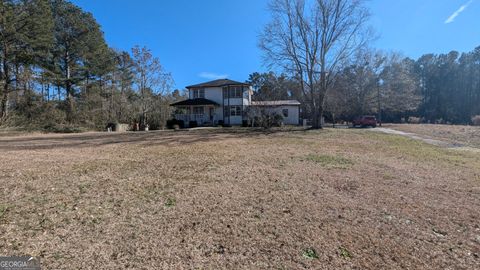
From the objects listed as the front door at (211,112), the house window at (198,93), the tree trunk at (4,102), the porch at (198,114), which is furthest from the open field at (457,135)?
the tree trunk at (4,102)

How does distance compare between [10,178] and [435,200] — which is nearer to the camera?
[435,200]

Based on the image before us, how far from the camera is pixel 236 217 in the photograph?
388 centimetres

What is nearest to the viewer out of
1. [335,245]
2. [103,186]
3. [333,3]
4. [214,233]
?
[335,245]

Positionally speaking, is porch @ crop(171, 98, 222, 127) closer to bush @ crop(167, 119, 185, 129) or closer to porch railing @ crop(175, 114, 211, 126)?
porch railing @ crop(175, 114, 211, 126)

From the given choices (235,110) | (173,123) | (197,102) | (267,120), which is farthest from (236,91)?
(173,123)

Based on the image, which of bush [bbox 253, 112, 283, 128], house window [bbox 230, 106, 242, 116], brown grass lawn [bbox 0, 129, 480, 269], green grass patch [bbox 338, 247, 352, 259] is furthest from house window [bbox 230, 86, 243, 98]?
green grass patch [bbox 338, 247, 352, 259]

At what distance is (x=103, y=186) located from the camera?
5172 mm

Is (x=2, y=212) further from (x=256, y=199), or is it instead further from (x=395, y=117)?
(x=395, y=117)

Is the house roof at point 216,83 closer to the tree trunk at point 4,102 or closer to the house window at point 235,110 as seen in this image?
the house window at point 235,110

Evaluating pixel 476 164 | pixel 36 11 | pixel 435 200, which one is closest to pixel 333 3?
pixel 476 164

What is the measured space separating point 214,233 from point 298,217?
4.61ft

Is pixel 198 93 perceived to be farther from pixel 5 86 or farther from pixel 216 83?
pixel 5 86

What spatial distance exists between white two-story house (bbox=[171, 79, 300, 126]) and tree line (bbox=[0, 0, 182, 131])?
2.68 metres

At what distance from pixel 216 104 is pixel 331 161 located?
74.6 ft
